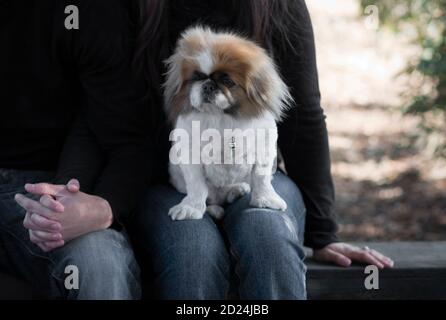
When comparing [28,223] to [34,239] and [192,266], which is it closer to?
[34,239]

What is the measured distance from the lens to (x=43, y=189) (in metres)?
1.96

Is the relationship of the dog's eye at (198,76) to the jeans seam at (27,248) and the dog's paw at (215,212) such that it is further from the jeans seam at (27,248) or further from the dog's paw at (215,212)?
the jeans seam at (27,248)

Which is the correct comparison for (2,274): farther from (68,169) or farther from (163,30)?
Answer: (163,30)

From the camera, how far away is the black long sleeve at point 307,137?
235 centimetres

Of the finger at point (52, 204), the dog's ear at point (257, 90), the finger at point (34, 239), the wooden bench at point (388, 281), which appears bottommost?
the wooden bench at point (388, 281)

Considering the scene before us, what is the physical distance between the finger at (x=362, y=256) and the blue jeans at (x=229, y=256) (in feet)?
0.98

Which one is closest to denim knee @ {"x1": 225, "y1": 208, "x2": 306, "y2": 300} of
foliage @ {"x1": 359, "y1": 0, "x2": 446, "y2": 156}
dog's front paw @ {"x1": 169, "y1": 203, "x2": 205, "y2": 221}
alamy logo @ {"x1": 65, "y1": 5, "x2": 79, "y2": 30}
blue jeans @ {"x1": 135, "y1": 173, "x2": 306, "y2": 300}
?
blue jeans @ {"x1": 135, "y1": 173, "x2": 306, "y2": 300}

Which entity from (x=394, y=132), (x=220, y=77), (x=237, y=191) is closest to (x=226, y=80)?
(x=220, y=77)

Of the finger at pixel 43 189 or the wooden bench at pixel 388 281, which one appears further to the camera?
the wooden bench at pixel 388 281

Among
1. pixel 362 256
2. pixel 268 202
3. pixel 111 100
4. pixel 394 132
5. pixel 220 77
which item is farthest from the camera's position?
pixel 394 132

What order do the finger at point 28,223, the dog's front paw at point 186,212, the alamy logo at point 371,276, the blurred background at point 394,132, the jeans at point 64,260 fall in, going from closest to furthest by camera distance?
the jeans at point 64,260, the finger at point 28,223, the dog's front paw at point 186,212, the alamy logo at point 371,276, the blurred background at point 394,132

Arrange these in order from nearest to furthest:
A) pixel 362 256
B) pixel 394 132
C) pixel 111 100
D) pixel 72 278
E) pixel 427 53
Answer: pixel 72 278, pixel 111 100, pixel 362 256, pixel 427 53, pixel 394 132

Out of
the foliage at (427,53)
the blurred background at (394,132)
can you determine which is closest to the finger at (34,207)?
the blurred background at (394,132)

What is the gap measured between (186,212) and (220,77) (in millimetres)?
393
